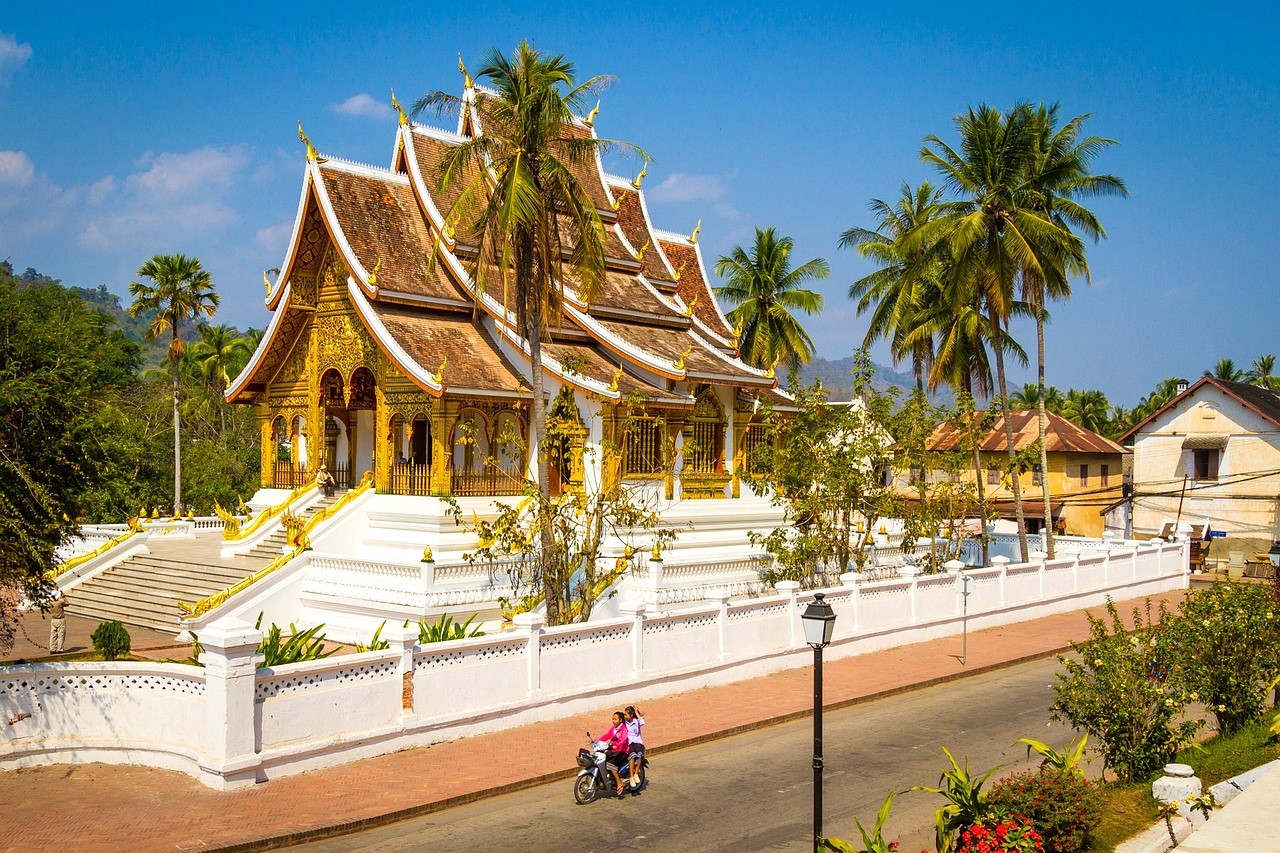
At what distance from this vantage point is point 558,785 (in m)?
11.5

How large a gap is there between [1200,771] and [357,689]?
855 centimetres

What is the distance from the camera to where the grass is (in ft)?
30.1

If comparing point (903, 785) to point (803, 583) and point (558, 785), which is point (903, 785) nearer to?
point (558, 785)

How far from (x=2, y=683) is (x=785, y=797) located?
7.83m

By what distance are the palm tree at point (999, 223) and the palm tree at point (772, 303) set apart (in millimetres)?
9666

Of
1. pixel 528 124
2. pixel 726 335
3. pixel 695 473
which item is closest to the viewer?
pixel 528 124

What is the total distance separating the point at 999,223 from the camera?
26109mm

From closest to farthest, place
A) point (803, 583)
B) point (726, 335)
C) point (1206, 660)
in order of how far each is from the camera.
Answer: point (1206, 660) < point (803, 583) < point (726, 335)

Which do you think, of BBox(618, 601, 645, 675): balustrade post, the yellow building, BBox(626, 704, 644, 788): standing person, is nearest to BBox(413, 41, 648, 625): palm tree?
BBox(618, 601, 645, 675): balustrade post

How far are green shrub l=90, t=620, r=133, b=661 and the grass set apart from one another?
37.3ft

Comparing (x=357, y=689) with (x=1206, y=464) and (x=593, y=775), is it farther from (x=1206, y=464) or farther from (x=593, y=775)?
(x=1206, y=464)

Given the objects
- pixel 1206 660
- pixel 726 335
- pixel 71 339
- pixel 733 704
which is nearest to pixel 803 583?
pixel 733 704

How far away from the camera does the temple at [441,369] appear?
22.0 meters

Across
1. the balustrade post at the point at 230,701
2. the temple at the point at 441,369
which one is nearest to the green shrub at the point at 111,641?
the balustrade post at the point at 230,701
